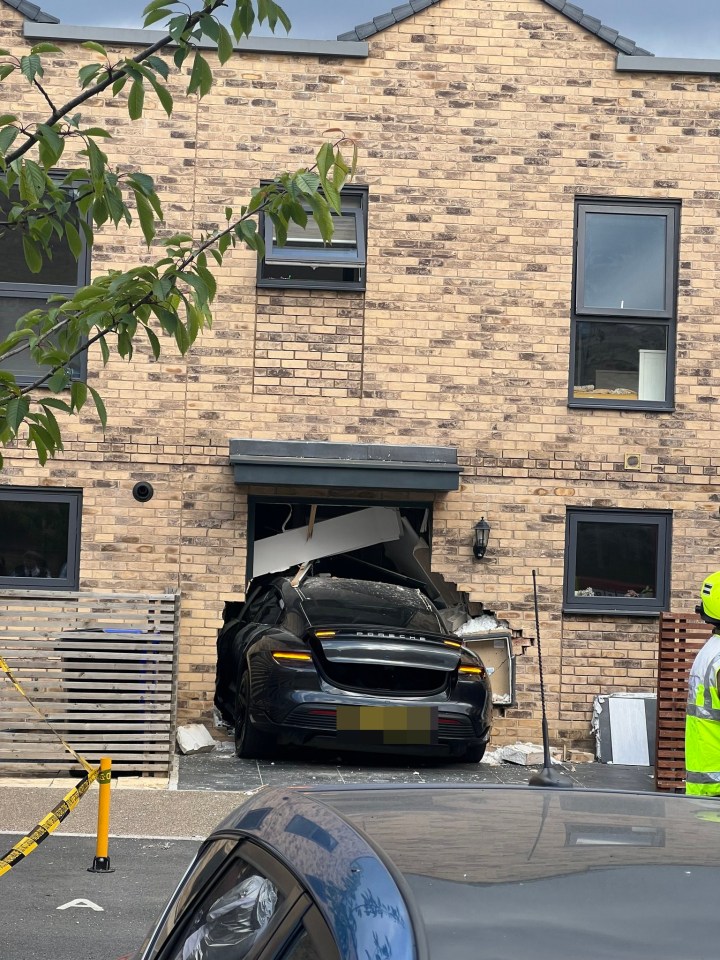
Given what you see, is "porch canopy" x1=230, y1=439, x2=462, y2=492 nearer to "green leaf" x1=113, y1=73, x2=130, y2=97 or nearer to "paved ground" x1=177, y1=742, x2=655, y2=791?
"paved ground" x1=177, y1=742, x2=655, y2=791

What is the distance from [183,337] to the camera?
4895 millimetres

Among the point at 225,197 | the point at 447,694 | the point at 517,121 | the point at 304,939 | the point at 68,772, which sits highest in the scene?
the point at 517,121

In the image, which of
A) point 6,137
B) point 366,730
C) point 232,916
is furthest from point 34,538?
point 232,916

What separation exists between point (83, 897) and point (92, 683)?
3.66 m

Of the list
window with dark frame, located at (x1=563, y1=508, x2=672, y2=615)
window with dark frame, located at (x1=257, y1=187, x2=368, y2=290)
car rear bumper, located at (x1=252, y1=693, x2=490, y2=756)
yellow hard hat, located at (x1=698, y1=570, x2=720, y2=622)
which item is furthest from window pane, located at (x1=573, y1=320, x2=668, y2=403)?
yellow hard hat, located at (x1=698, y1=570, x2=720, y2=622)

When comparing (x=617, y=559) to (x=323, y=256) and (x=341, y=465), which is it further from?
(x=323, y=256)

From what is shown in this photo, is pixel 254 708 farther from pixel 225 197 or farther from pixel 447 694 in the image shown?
pixel 225 197

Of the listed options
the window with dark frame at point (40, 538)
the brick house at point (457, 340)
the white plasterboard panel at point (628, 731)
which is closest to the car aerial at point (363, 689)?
the brick house at point (457, 340)

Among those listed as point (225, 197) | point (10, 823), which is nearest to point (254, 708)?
point (10, 823)

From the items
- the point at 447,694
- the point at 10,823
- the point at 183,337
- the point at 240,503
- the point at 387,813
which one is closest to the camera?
the point at 387,813

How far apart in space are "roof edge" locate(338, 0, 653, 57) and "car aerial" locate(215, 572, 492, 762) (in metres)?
5.69

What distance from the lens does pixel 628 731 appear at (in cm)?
1228

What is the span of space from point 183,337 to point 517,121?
8.68 meters

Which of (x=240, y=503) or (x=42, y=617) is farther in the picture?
(x=240, y=503)
